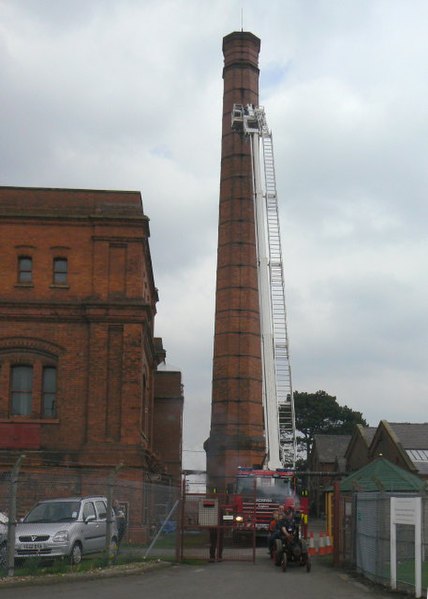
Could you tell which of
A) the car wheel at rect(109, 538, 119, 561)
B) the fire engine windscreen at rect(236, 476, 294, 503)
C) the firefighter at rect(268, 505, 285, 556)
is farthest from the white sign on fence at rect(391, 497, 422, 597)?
the fire engine windscreen at rect(236, 476, 294, 503)

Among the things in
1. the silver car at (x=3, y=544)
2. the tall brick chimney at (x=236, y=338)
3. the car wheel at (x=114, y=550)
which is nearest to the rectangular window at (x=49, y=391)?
the car wheel at (x=114, y=550)

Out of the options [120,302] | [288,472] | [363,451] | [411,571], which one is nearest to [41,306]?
[120,302]

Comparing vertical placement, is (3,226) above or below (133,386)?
above

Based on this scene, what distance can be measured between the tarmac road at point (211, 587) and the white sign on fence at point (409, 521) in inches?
25.4

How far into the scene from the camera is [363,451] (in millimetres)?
62750

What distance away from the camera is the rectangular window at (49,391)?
31820 millimetres

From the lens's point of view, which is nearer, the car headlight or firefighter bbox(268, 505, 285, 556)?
the car headlight

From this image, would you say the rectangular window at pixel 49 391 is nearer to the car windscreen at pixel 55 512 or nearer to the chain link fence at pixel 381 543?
the car windscreen at pixel 55 512

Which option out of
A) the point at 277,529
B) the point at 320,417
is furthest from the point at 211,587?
the point at 320,417

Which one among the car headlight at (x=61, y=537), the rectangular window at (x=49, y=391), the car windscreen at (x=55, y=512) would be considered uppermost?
the rectangular window at (x=49, y=391)

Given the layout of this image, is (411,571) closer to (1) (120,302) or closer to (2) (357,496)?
(2) (357,496)

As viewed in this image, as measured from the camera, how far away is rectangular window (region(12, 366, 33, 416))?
31891 millimetres

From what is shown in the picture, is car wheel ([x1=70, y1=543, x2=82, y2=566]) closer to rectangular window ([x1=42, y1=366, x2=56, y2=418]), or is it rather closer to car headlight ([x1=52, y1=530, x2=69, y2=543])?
car headlight ([x1=52, y1=530, x2=69, y2=543])

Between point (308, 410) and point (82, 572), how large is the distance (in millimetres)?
91650
